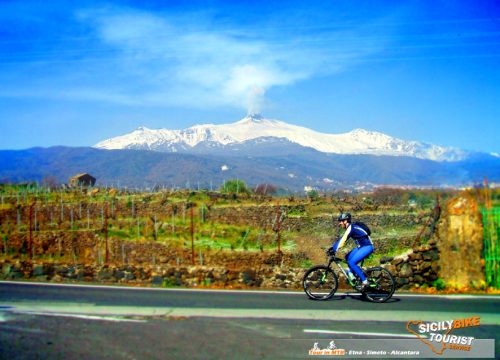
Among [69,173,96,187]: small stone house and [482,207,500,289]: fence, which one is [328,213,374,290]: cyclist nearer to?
[482,207,500,289]: fence

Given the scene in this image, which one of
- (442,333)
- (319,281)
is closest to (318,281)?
(319,281)

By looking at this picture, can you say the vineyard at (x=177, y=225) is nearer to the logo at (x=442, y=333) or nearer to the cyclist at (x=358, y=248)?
the cyclist at (x=358, y=248)

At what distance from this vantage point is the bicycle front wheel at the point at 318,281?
38.9 ft

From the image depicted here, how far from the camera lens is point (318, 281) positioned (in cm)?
1203

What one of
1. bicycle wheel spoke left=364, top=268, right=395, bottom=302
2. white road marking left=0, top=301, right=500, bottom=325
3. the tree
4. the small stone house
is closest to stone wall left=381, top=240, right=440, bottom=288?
bicycle wheel spoke left=364, top=268, right=395, bottom=302

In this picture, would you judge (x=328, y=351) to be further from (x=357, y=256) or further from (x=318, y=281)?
(x=318, y=281)

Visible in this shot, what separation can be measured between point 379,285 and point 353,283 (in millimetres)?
561

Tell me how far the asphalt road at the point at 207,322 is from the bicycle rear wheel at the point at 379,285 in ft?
0.65

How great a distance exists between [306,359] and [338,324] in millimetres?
1935

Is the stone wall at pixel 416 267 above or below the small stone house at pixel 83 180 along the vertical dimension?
below

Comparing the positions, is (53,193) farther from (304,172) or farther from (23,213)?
(304,172)

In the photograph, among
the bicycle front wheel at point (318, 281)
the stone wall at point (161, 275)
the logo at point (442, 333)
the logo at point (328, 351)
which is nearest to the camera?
the logo at point (328, 351)

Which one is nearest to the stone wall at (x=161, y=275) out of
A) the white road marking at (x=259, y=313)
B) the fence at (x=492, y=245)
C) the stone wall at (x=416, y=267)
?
the stone wall at (x=416, y=267)

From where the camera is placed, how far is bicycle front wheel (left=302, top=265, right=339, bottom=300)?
38.9 feet
